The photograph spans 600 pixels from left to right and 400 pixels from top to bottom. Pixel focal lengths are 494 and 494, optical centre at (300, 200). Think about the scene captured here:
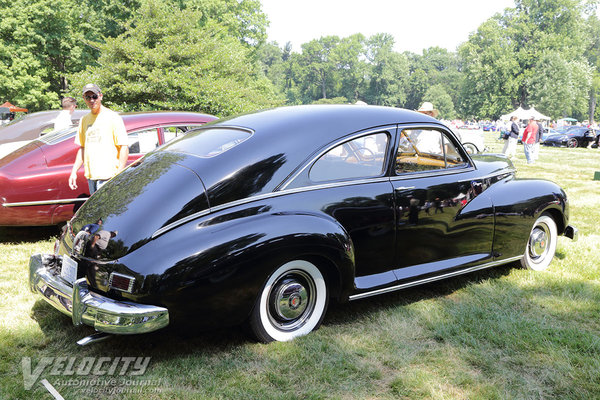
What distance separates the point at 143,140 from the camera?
605cm

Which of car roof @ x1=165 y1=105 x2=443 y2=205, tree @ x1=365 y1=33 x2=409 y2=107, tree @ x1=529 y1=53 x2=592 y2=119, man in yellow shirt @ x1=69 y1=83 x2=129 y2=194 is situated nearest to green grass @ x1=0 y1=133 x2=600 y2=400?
car roof @ x1=165 y1=105 x2=443 y2=205

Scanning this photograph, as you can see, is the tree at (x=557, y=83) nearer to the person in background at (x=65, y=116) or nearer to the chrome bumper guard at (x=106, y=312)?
the person in background at (x=65, y=116)

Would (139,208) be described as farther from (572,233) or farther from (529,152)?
(529,152)

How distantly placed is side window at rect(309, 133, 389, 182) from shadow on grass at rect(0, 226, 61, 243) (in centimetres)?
408

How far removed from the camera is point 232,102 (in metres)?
15.4

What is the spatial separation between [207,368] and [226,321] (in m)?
0.31

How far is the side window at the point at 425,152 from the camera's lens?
3.89m

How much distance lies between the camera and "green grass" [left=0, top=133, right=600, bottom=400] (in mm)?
2773

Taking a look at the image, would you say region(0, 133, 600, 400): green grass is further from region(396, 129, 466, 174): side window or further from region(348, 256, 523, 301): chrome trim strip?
region(396, 129, 466, 174): side window

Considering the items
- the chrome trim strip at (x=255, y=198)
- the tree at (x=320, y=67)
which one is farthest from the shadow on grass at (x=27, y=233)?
the tree at (x=320, y=67)

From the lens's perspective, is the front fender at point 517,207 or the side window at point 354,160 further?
the front fender at point 517,207

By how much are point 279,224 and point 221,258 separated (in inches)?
17.0

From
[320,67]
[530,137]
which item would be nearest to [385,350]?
[530,137]

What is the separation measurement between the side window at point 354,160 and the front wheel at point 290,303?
2.15 feet
